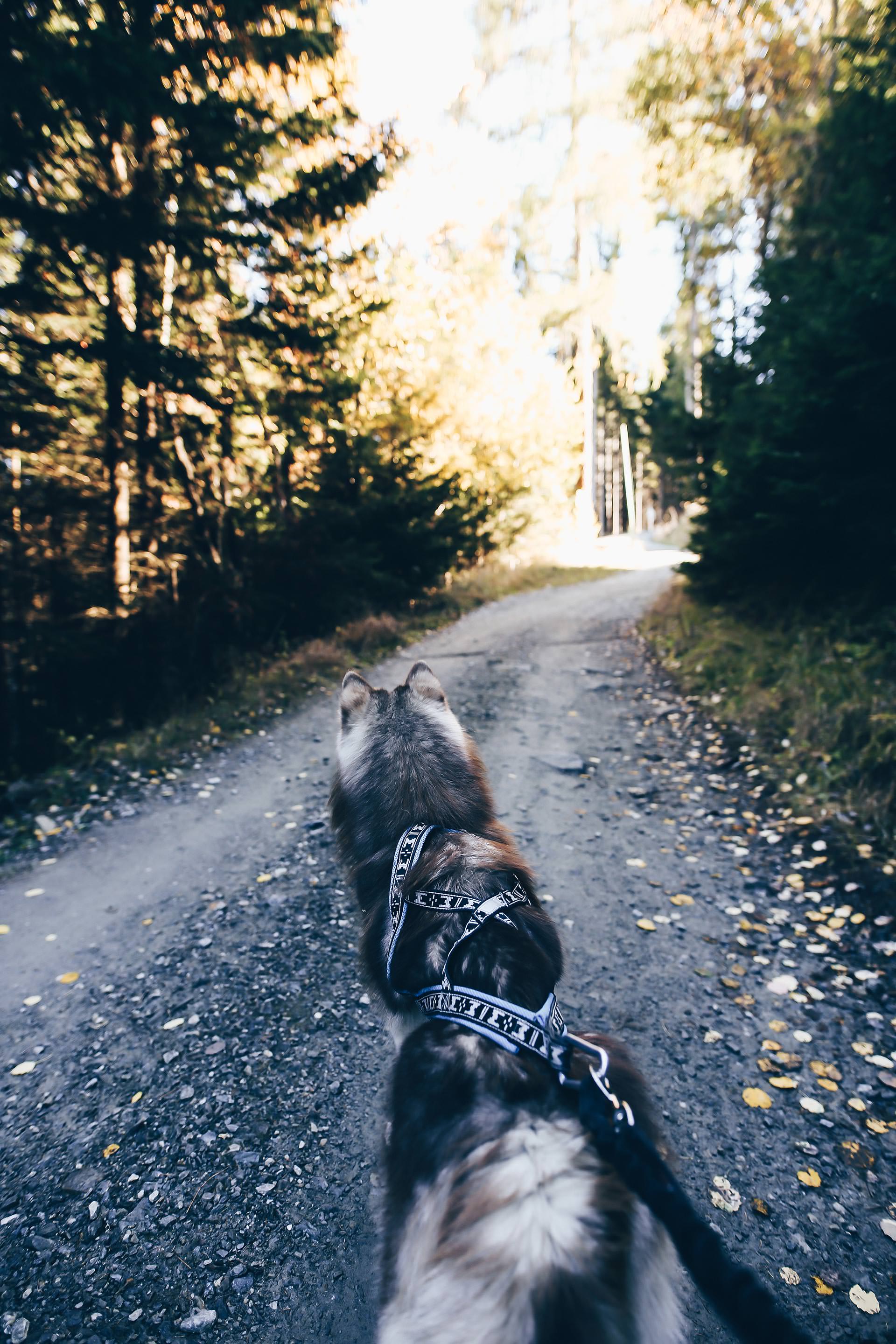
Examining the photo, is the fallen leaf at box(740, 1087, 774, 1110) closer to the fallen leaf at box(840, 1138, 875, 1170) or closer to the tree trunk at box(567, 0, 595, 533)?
the fallen leaf at box(840, 1138, 875, 1170)

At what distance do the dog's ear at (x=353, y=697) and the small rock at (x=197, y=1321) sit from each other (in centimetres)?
218

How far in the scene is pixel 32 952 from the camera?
156 inches

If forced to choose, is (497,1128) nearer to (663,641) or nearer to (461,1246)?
(461,1246)

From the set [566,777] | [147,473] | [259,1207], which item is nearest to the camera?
[259,1207]

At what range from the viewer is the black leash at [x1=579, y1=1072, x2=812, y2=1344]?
108 cm

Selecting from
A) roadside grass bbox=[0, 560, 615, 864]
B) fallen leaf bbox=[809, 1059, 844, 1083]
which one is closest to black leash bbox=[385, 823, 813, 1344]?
fallen leaf bbox=[809, 1059, 844, 1083]

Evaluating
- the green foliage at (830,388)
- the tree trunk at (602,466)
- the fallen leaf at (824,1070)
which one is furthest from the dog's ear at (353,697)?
the tree trunk at (602,466)

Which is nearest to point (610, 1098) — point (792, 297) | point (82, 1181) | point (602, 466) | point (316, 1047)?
point (316, 1047)

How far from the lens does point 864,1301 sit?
211 cm

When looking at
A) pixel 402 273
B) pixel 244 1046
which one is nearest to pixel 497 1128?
pixel 244 1046

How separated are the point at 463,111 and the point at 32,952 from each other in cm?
2591

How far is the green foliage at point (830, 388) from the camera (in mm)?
5719

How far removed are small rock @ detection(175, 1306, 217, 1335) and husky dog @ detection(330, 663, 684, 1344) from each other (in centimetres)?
100

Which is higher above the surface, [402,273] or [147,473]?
[402,273]
